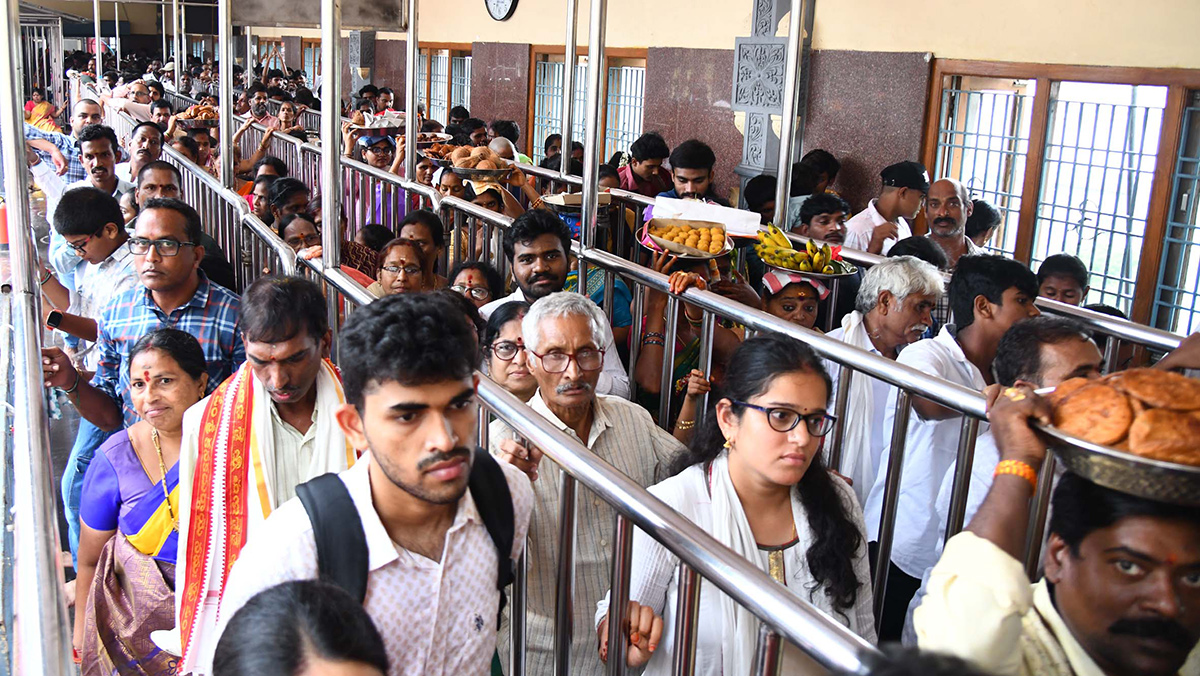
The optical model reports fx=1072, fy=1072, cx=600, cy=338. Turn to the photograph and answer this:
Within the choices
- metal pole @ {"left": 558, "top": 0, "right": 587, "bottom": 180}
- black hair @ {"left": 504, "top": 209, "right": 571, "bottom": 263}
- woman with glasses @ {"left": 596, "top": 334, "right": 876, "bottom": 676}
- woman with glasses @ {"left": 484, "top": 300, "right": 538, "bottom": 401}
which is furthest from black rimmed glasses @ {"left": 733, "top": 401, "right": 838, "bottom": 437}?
metal pole @ {"left": 558, "top": 0, "right": 587, "bottom": 180}

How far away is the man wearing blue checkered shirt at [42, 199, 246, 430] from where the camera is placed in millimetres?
3625

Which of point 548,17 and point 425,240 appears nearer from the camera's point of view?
point 425,240

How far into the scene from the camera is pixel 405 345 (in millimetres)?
1812

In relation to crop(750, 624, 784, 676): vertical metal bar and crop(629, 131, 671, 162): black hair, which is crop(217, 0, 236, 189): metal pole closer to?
crop(629, 131, 671, 162): black hair

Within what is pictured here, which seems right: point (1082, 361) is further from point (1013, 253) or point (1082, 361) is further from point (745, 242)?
point (1013, 253)

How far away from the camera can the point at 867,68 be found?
314 inches

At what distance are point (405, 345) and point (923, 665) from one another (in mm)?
1062

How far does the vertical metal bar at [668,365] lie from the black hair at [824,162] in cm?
431

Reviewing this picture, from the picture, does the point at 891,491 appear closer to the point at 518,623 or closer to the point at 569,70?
the point at 518,623

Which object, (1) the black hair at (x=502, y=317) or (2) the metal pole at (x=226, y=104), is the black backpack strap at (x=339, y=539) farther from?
(2) the metal pole at (x=226, y=104)

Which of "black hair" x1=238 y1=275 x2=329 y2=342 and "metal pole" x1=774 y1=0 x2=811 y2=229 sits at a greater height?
"metal pole" x1=774 y1=0 x2=811 y2=229

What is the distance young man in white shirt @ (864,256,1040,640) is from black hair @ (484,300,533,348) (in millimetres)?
1136

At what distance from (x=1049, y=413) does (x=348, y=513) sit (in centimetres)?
118

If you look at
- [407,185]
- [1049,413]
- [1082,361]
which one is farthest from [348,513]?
[407,185]
